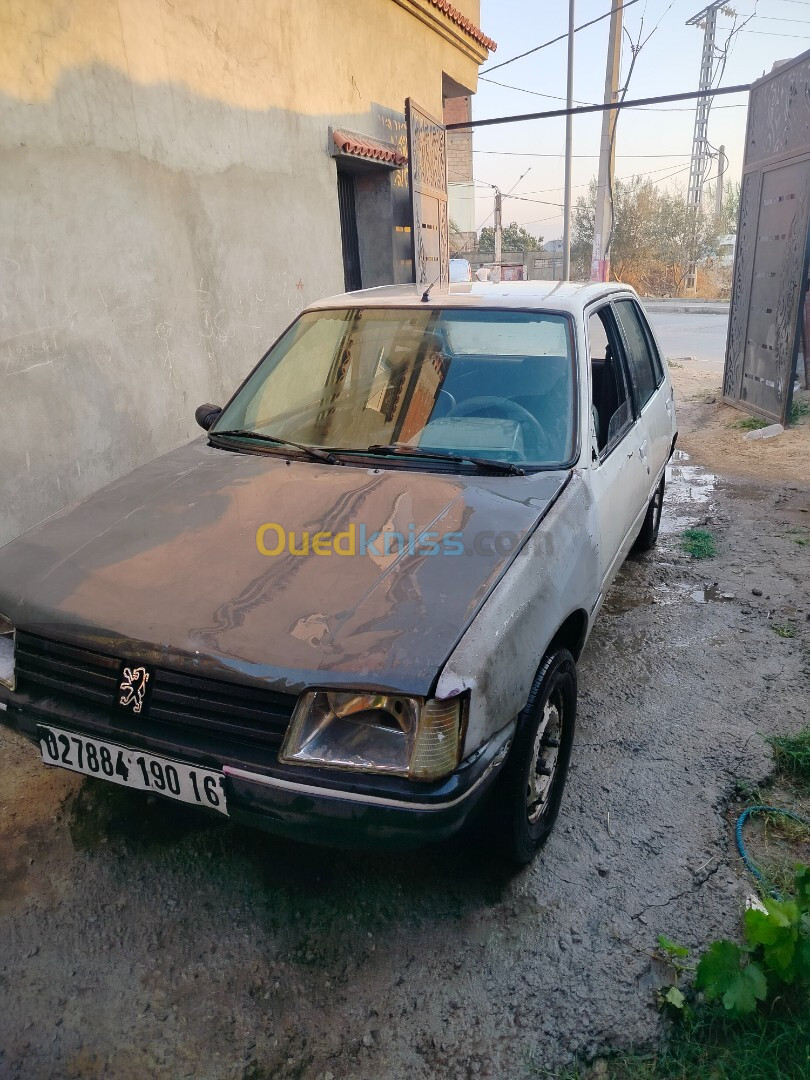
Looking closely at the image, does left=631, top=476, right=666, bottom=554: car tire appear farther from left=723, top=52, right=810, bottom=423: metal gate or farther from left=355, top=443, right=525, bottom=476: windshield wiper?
left=723, top=52, right=810, bottom=423: metal gate

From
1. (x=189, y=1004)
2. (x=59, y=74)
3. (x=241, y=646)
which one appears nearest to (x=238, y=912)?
(x=189, y=1004)

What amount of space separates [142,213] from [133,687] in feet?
13.1

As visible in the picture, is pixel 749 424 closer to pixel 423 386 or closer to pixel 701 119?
pixel 423 386

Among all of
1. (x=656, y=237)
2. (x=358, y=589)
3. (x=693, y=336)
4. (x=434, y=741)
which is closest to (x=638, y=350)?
(x=358, y=589)

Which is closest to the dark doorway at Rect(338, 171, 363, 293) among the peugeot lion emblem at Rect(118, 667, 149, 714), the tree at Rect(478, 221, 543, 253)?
the peugeot lion emblem at Rect(118, 667, 149, 714)

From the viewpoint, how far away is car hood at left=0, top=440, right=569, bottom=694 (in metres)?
1.79

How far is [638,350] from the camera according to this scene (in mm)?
4043

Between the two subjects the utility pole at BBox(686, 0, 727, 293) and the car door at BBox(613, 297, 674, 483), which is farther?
the utility pole at BBox(686, 0, 727, 293)

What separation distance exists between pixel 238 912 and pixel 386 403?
184cm

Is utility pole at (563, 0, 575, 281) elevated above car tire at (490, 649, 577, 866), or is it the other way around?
utility pole at (563, 0, 575, 281)

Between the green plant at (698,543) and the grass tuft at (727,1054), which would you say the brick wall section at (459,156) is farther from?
the grass tuft at (727,1054)

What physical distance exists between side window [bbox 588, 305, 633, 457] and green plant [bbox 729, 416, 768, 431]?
5.11 metres

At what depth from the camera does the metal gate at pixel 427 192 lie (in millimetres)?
7957

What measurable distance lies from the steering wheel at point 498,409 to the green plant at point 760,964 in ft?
5.37
